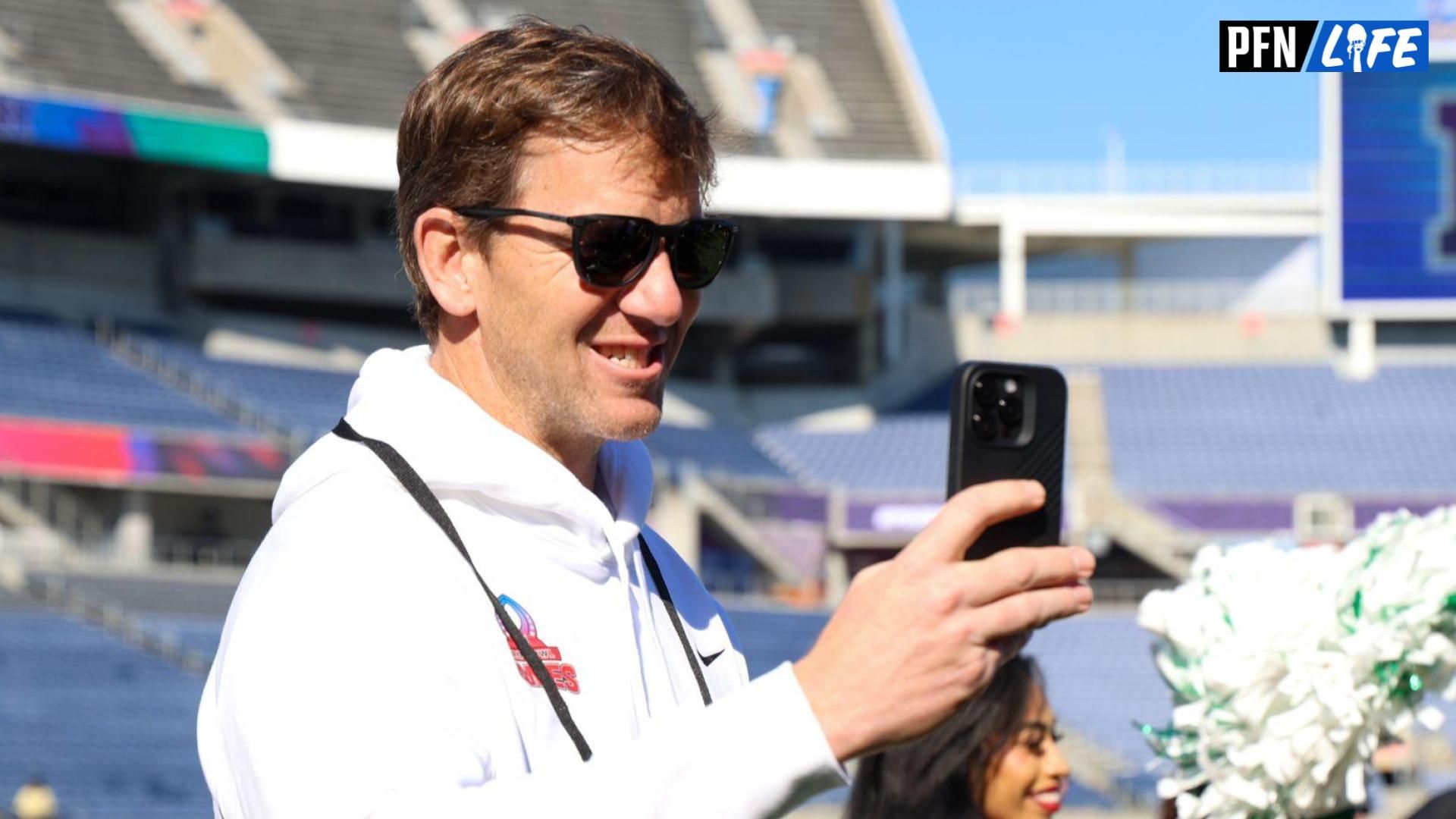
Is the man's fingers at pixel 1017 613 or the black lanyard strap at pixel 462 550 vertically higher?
the man's fingers at pixel 1017 613

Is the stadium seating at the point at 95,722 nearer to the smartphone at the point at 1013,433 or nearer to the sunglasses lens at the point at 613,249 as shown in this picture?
the sunglasses lens at the point at 613,249

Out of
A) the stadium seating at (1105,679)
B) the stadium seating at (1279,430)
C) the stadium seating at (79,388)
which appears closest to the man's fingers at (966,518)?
the stadium seating at (1105,679)

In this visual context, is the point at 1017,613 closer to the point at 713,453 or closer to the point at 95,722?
the point at 95,722

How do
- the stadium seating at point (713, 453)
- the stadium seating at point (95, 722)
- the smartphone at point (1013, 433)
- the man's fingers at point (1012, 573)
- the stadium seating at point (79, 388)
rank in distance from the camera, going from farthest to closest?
the stadium seating at point (713, 453) < the stadium seating at point (79, 388) < the stadium seating at point (95, 722) < the smartphone at point (1013, 433) < the man's fingers at point (1012, 573)

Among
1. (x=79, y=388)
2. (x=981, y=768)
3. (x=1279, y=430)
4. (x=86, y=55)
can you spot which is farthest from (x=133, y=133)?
(x=981, y=768)

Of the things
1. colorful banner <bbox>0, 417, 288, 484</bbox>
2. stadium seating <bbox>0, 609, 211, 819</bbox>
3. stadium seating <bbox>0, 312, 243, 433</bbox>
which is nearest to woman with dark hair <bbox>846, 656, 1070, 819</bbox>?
stadium seating <bbox>0, 609, 211, 819</bbox>

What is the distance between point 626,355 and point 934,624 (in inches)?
22.0

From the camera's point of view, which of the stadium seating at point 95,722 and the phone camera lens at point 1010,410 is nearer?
the phone camera lens at point 1010,410

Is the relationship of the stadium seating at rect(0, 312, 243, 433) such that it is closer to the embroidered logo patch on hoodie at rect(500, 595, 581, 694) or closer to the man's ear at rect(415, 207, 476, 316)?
the man's ear at rect(415, 207, 476, 316)

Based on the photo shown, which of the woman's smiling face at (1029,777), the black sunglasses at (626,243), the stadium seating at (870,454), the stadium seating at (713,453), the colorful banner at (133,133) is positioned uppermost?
the black sunglasses at (626,243)

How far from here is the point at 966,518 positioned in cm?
144

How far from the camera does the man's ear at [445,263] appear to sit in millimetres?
1949

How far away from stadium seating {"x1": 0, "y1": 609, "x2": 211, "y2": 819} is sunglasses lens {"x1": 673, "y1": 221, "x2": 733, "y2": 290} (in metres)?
14.8

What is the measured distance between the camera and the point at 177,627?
20.5m
